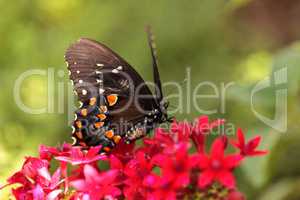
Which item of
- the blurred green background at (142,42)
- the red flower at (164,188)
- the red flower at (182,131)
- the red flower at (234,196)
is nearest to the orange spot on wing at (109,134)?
the red flower at (182,131)

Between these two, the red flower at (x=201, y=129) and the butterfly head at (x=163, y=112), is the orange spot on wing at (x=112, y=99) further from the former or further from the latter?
the red flower at (x=201, y=129)

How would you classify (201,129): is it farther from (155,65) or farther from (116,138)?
(116,138)

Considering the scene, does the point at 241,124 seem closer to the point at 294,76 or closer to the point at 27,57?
the point at 294,76

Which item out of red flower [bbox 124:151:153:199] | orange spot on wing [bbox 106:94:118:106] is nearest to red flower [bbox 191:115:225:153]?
red flower [bbox 124:151:153:199]

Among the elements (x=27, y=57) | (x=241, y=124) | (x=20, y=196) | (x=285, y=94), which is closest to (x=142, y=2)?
(x=27, y=57)

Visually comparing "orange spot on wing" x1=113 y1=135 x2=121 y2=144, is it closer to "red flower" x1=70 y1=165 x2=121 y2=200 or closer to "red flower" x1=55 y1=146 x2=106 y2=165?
"red flower" x1=55 y1=146 x2=106 y2=165

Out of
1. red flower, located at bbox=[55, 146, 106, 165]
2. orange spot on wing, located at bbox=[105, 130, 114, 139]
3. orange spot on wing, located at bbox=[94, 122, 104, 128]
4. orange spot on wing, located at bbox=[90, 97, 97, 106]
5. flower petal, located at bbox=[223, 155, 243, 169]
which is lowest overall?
red flower, located at bbox=[55, 146, 106, 165]
